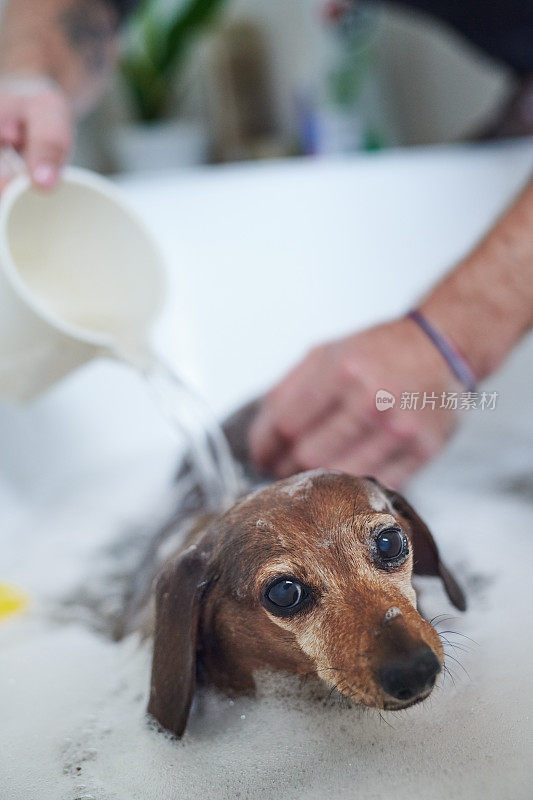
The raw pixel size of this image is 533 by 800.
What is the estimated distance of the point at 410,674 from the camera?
34 cm

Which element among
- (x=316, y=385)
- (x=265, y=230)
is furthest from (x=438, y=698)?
(x=265, y=230)

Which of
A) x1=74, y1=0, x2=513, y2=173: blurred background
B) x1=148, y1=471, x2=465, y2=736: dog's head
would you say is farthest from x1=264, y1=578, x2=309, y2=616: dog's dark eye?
x1=74, y1=0, x2=513, y2=173: blurred background

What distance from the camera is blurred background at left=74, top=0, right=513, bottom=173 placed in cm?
173

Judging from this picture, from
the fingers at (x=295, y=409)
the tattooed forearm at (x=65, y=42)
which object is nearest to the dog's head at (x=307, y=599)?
the fingers at (x=295, y=409)

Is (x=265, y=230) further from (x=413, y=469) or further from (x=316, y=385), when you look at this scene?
(x=413, y=469)

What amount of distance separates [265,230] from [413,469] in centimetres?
63

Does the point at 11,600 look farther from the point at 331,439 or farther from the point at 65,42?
the point at 65,42

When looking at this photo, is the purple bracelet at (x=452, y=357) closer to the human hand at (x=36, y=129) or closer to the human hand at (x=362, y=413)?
the human hand at (x=362, y=413)

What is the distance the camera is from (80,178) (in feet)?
2.31

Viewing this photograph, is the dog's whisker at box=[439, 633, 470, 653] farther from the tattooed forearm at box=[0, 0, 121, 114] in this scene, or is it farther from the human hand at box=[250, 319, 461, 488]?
the tattooed forearm at box=[0, 0, 121, 114]

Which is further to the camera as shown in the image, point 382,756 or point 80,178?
point 80,178

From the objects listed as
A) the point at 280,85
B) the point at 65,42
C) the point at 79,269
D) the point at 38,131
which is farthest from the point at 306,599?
the point at 280,85

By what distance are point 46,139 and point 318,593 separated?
0.60 meters

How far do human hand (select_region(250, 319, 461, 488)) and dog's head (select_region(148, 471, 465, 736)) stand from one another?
0.09 metres
